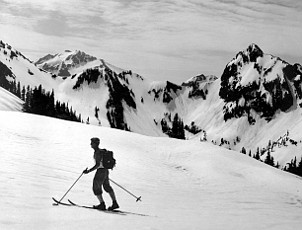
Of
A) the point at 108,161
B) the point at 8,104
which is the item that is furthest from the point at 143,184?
the point at 8,104

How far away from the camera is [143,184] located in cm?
1989

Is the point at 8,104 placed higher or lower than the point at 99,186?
lower

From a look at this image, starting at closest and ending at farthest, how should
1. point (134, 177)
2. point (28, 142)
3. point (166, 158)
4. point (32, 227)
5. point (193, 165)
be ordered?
1. point (32, 227)
2. point (134, 177)
3. point (28, 142)
4. point (193, 165)
5. point (166, 158)

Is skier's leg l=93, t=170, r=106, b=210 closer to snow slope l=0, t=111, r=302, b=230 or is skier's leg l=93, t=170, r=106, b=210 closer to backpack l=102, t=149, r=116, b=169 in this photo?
backpack l=102, t=149, r=116, b=169

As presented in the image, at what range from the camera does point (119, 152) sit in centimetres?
2895

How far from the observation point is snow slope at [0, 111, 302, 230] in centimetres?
1100

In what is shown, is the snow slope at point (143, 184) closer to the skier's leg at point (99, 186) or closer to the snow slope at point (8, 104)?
the skier's leg at point (99, 186)

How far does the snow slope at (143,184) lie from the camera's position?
36.1 feet

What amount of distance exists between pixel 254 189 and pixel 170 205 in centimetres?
895

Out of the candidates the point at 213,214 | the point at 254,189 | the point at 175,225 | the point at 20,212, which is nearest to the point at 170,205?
the point at 213,214

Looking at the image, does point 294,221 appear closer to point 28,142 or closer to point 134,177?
point 134,177

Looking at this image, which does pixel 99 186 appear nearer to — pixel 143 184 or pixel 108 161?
pixel 108 161

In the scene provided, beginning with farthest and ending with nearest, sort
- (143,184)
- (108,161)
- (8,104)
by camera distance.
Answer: (8,104) → (143,184) → (108,161)

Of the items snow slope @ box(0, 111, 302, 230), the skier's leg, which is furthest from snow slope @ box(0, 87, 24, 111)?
the skier's leg
